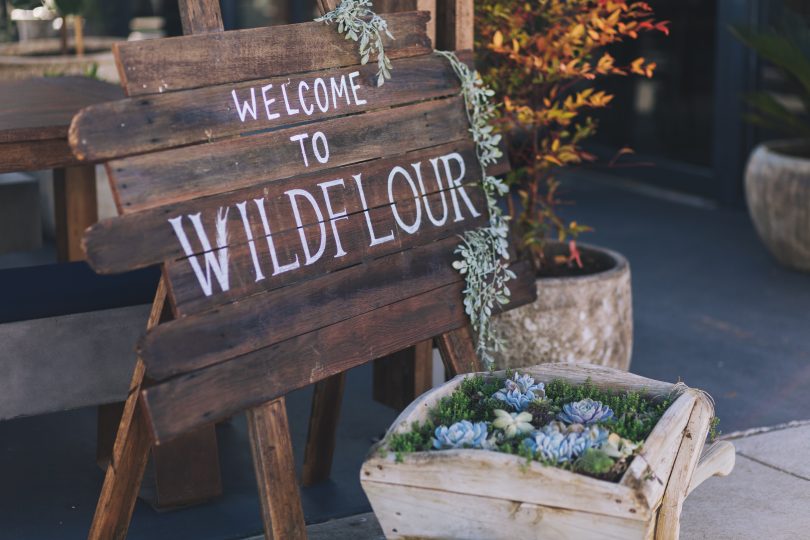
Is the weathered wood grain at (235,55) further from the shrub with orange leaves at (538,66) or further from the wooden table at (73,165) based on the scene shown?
the shrub with orange leaves at (538,66)

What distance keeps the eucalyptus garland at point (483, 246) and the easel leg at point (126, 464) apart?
0.79 m

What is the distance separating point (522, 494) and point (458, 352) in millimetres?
826

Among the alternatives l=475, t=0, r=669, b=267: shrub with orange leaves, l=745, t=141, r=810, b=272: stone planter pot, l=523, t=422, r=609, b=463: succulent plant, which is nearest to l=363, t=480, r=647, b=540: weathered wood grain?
l=523, t=422, r=609, b=463: succulent plant

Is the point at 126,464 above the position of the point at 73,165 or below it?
below

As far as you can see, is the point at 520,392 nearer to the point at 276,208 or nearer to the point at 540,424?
the point at 540,424

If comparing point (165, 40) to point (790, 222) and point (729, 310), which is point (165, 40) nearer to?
point (729, 310)

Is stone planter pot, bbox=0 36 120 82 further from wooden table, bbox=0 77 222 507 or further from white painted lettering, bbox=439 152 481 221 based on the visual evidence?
white painted lettering, bbox=439 152 481 221

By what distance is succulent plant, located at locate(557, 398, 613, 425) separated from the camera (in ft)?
7.64

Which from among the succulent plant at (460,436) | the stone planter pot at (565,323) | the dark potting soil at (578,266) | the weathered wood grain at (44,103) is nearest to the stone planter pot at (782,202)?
the dark potting soil at (578,266)

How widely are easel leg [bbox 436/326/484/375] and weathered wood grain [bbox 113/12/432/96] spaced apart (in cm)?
72

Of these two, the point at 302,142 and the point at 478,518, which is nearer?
the point at 478,518

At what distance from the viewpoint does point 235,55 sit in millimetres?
2393

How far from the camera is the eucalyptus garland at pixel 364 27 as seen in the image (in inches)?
103

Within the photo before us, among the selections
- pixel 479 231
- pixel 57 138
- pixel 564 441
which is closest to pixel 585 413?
pixel 564 441
